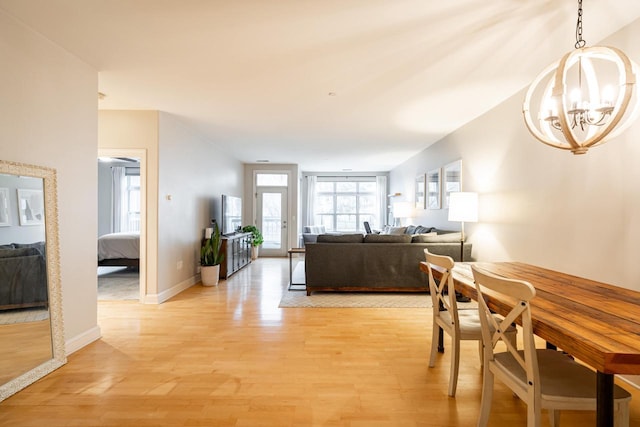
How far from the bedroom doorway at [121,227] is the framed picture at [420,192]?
4987mm

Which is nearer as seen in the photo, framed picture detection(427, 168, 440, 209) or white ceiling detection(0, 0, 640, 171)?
white ceiling detection(0, 0, 640, 171)

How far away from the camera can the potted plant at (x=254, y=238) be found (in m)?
7.58

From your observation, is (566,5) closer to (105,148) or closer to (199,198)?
(105,148)

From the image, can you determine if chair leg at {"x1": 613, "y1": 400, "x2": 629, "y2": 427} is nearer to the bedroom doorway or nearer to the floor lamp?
the floor lamp

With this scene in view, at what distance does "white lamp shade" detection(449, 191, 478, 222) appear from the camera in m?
4.16

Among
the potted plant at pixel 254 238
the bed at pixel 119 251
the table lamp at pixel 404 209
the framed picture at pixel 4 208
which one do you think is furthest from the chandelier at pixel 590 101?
the potted plant at pixel 254 238

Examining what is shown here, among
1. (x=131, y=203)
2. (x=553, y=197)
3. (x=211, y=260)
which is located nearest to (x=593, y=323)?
(x=553, y=197)

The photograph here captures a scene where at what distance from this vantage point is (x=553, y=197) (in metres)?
3.05

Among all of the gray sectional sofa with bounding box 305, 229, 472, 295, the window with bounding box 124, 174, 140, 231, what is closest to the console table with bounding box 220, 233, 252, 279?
the gray sectional sofa with bounding box 305, 229, 472, 295

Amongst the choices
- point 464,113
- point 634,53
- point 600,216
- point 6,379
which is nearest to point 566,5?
point 634,53

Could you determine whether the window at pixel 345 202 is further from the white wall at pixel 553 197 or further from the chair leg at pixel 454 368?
the chair leg at pixel 454 368

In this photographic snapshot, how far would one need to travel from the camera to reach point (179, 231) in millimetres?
4812

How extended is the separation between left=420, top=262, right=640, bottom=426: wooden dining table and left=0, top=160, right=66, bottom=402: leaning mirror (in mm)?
2832

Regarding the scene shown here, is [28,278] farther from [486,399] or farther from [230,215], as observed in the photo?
[230,215]
